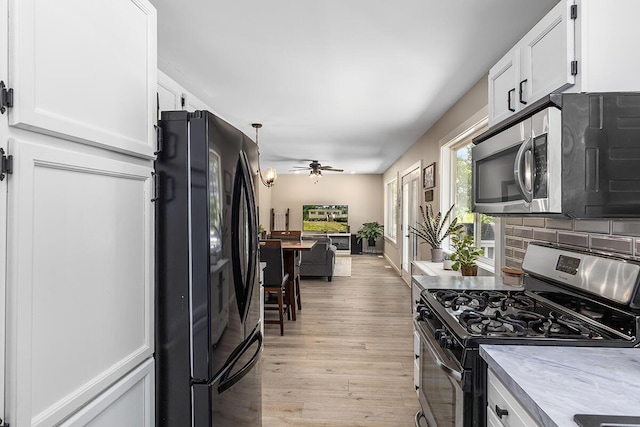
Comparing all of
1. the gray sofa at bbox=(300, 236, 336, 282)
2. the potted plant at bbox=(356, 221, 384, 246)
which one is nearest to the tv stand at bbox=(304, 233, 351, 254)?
the potted plant at bbox=(356, 221, 384, 246)

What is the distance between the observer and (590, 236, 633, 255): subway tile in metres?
1.39

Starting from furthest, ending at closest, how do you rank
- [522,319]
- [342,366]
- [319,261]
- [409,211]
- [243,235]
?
[409,211] < [319,261] < [342,366] < [243,235] < [522,319]

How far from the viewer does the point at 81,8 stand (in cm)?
92

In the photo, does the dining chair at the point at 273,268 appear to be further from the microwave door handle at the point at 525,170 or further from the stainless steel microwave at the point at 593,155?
the stainless steel microwave at the point at 593,155

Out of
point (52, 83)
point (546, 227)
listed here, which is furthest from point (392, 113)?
point (52, 83)

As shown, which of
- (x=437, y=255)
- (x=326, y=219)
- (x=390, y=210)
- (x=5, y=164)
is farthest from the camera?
(x=326, y=219)

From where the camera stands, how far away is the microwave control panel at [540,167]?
1.26 metres

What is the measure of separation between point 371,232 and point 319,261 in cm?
418

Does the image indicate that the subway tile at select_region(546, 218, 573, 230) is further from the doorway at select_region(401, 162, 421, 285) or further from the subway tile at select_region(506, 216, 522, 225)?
the doorway at select_region(401, 162, 421, 285)

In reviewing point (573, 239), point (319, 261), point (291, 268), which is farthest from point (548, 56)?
point (319, 261)

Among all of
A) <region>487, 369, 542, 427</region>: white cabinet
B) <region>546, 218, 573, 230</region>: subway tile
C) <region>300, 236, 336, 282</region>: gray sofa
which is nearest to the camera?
<region>487, 369, 542, 427</region>: white cabinet

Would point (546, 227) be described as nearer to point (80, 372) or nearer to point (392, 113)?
point (80, 372)

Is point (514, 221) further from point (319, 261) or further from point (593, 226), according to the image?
point (319, 261)

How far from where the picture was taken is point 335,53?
2.51m
